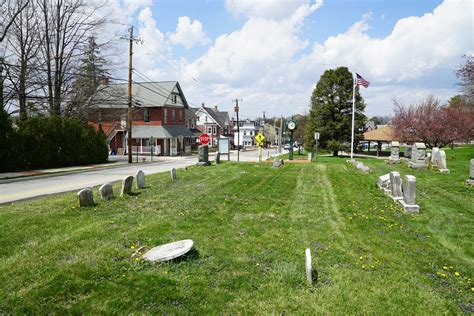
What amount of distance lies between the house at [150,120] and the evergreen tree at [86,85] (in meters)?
9.21

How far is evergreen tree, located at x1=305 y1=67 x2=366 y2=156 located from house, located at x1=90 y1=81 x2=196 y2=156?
62.6 ft

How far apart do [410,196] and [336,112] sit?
34.6 meters

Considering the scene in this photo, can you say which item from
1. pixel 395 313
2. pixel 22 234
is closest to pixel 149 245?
pixel 22 234

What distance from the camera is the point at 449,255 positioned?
6.43 metres

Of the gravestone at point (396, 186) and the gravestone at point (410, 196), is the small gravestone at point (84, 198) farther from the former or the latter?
the gravestone at point (396, 186)

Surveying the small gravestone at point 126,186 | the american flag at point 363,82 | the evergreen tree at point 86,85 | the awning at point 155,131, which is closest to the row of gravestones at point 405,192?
the small gravestone at point 126,186

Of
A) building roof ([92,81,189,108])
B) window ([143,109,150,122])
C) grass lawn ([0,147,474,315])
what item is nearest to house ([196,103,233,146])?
building roof ([92,81,189,108])

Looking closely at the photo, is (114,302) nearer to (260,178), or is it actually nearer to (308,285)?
(308,285)

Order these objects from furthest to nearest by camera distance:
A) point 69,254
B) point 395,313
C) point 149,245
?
point 149,245 → point 69,254 → point 395,313

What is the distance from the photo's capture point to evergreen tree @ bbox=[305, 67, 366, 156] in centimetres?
4219

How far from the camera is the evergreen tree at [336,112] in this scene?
4219 centimetres

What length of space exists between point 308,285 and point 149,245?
3151mm

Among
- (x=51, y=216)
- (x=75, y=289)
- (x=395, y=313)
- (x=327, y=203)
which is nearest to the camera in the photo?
(x=395, y=313)

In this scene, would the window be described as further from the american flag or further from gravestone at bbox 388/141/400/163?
gravestone at bbox 388/141/400/163
